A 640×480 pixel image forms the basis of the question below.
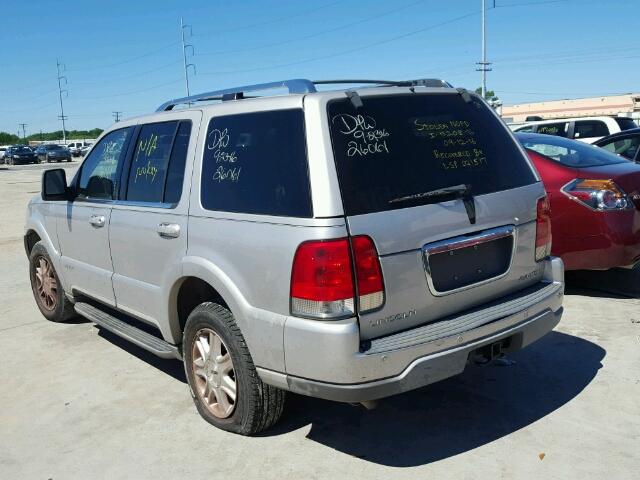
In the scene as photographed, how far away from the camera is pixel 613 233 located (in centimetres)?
549

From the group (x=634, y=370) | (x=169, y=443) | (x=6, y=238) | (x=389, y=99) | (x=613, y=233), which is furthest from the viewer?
(x=6, y=238)

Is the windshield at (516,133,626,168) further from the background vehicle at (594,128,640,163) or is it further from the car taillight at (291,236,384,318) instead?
the car taillight at (291,236,384,318)

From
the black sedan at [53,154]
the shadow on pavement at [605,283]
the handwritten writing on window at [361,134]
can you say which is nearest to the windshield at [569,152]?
the shadow on pavement at [605,283]

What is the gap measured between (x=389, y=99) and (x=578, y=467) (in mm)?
2085

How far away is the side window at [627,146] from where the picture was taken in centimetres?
879

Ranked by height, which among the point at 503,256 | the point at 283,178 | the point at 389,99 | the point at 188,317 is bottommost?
the point at 188,317

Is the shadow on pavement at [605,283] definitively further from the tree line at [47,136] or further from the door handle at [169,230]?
the tree line at [47,136]

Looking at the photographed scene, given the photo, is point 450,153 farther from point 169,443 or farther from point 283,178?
point 169,443

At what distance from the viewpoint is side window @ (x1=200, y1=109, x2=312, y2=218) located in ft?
10.3

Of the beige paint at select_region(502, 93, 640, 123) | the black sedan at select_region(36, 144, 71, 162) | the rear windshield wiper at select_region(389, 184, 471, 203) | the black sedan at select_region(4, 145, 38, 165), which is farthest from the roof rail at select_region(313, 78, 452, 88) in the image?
the beige paint at select_region(502, 93, 640, 123)

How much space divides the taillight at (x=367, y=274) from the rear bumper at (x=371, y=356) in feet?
0.41

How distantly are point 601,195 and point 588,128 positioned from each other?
1124 cm

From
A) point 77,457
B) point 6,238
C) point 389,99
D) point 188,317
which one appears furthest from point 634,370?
point 6,238

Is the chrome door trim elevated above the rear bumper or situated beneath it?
elevated above
